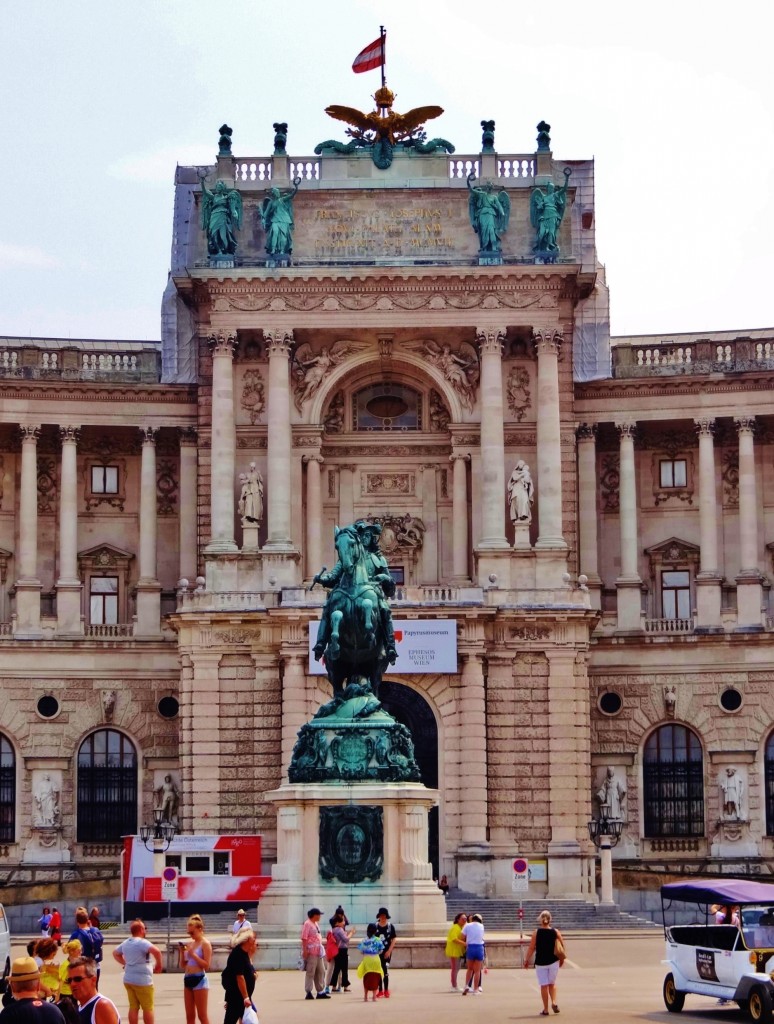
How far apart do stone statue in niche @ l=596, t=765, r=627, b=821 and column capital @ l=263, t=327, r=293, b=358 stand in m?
17.2

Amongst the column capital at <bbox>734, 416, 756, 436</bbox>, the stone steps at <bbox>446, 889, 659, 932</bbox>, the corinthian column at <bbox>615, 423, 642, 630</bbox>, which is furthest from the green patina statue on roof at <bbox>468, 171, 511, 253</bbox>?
the stone steps at <bbox>446, 889, 659, 932</bbox>

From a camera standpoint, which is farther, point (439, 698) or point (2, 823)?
point (2, 823)

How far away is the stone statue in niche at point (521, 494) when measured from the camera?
72.0 m

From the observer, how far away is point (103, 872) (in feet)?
239

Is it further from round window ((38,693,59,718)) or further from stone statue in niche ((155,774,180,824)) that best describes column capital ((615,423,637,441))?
round window ((38,693,59,718))

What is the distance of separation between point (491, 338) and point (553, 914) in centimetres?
1873

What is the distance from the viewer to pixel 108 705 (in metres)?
74.7

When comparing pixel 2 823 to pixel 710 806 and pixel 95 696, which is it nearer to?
pixel 95 696

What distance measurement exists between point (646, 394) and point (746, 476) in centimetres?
431

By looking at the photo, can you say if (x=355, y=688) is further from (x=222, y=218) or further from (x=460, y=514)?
(x=222, y=218)

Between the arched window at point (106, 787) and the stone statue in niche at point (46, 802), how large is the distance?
3.06ft

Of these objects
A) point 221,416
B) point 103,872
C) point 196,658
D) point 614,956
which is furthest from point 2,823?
point 614,956

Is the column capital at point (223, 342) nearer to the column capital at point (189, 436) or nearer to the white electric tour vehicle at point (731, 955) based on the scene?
the column capital at point (189, 436)

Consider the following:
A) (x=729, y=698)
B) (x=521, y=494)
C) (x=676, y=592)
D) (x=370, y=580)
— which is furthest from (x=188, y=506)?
(x=370, y=580)
